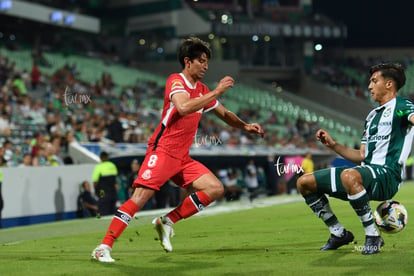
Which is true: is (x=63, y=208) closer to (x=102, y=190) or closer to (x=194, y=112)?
(x=102, y=190)

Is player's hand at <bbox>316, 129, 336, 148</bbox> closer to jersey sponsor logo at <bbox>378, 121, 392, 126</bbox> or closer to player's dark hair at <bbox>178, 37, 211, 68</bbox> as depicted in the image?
jersey sponsor logo at <bbox>378, 121, 392, 126</bbox>

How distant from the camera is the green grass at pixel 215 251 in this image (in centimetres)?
825

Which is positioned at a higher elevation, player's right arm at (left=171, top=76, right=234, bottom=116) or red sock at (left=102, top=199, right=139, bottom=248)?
player's right arm at (left=171, top=76, right=234, bottom=116)

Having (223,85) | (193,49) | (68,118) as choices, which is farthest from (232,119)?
(68,118)

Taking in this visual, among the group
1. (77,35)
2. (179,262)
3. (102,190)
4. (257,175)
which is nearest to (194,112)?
(179,262)

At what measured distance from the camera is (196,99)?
8.91 m

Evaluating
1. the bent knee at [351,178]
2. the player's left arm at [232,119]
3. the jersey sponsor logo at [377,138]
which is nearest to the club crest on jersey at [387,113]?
the jersey sponsor logo at [377,138]

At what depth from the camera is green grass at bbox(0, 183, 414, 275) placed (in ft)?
27.1

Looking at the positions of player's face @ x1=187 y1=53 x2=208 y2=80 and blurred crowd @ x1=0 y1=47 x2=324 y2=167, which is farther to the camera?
blurred crowd @ x1=0 y1=47 x2=324 y2=167

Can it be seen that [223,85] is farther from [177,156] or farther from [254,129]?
[254,129]

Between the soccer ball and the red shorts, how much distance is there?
1.99 metres

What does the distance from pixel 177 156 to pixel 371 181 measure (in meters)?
2.14

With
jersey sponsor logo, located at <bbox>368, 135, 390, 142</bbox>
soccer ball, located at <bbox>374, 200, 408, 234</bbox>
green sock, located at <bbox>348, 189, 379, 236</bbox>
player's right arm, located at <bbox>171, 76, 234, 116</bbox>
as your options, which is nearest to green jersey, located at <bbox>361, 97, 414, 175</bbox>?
jersey sponsor logo, located at <bbox>368, 135, 390, 142</bbox>

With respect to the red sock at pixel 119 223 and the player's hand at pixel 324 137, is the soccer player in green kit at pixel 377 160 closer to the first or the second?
the player's hand at pixel 324 137
